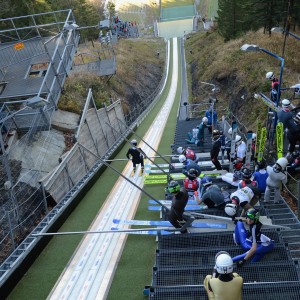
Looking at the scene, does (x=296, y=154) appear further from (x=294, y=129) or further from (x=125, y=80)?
(x=125, y=80)

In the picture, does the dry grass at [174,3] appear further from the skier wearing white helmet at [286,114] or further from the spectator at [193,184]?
the spectator at [193,184]

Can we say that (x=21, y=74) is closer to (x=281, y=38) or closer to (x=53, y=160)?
(x=53, y=160)

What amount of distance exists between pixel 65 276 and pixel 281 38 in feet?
90.2

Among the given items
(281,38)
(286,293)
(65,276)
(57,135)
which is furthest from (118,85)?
(286,293)

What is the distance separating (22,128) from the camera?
1377 cm

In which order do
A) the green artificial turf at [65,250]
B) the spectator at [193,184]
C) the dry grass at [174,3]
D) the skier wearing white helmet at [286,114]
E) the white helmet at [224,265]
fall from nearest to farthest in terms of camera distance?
the white helmet at [224,265] < the green artificial turf at [65,250] < the spectator at [193,184] < the skier wearing white helmet at [286,114] < the dry grass at [174,3]

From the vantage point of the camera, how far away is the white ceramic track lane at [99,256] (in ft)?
24.8

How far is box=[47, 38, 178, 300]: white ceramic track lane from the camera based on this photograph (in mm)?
7555

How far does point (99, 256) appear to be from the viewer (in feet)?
28.5

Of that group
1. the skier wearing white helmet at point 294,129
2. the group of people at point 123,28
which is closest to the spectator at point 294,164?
the skier wearing white helmet at point 294,129

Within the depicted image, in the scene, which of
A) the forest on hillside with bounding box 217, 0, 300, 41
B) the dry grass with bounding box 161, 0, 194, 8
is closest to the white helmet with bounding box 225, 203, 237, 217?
the forest on hillside with bounding box 217, 0, 300, 41

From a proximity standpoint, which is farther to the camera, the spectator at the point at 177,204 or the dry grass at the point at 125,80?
the dry grass at the point at 125,80

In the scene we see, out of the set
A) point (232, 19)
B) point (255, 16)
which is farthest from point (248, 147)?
point (232, 19)

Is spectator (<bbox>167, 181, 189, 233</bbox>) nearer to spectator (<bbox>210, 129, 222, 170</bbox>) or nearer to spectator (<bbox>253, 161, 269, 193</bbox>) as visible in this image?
spectator (<bbox>253, 161, 269, 193</bbox>)
